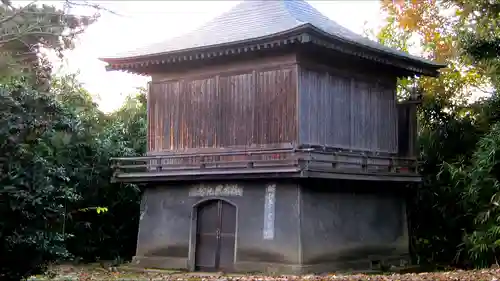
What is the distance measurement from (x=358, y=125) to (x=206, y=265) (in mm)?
6174

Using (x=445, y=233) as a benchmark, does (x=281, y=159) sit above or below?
above

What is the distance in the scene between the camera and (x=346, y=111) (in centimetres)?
1966

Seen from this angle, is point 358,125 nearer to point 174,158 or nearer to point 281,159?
point 281,159

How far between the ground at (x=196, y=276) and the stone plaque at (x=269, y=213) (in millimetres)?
1507

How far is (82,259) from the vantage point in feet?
75.7

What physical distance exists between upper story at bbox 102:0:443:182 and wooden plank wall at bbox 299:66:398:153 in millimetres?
31

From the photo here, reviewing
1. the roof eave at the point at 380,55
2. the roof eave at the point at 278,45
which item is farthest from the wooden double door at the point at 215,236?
the roof eave at the point at 380,55

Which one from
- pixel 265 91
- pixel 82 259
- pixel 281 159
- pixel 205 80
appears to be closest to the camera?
pixel 281 159

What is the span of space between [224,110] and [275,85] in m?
1.84

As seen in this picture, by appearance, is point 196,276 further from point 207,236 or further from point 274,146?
point 274,146

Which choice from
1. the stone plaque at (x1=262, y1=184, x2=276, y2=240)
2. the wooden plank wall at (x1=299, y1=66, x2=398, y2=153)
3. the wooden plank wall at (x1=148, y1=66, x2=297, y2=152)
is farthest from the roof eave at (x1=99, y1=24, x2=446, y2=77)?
the stone plaque at (x1=262, y1=184, x2=276, y2=240)

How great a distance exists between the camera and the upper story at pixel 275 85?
59.7 ft

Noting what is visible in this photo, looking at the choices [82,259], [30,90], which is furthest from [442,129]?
[30,90]

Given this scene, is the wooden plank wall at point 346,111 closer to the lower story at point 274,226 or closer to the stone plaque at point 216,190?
the lower story at point 274,226
